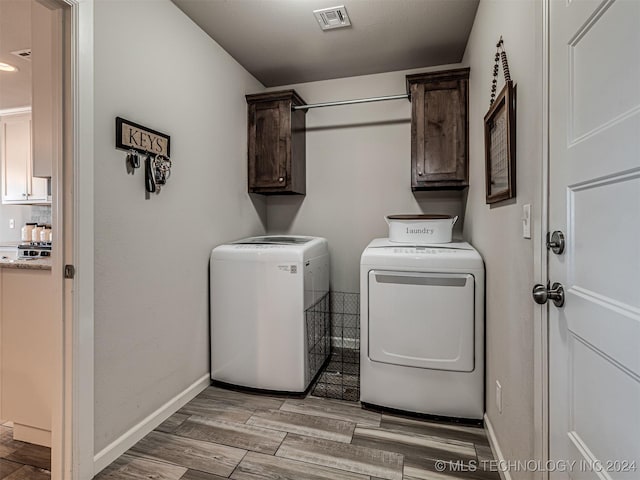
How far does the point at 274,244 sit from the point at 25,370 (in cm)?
149

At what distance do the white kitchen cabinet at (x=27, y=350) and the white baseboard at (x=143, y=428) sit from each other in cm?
39

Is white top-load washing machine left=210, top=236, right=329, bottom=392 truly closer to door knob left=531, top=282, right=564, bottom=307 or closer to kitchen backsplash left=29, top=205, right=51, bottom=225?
door knob left=531, top=282, right=564, bottom=307

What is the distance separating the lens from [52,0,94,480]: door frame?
4.47 ft

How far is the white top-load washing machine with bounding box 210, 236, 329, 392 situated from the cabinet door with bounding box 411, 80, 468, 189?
107 cm

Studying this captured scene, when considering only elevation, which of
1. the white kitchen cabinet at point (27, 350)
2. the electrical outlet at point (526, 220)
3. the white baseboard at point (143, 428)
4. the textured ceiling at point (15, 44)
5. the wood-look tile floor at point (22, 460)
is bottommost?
the wood-look tile floor at point (22, 460)

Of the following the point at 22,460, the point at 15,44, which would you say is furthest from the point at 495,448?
the point at 15,44

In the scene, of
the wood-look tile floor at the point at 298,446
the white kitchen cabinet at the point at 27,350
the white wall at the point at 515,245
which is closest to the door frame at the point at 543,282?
the white wall at the point at 515,245

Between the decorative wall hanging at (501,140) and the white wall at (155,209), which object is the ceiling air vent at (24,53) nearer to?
the white wall at (155,209)

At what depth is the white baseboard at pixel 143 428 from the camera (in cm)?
151

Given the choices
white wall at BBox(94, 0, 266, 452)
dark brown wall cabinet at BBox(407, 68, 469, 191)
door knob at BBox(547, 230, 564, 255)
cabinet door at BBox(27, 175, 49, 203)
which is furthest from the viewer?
cabinet door at BBox(27, 175, 49, 203)

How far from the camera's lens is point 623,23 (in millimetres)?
667

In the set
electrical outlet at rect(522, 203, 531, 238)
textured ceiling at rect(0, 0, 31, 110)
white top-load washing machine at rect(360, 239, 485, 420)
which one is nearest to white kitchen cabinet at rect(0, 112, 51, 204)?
textured ceiling at rect(0, 0, 31, 110)

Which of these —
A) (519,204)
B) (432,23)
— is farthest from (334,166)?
(519,204)

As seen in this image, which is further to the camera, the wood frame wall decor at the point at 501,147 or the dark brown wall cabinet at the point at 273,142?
the dark brown wall cabinet at the point at 273,142
